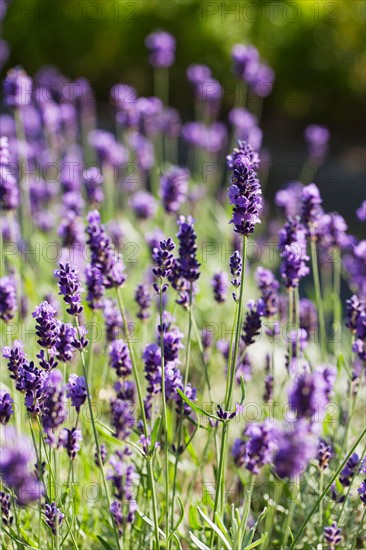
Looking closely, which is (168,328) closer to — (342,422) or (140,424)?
(140,424)

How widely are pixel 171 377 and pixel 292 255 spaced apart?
20.4 inches

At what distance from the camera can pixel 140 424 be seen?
2387 millimetres

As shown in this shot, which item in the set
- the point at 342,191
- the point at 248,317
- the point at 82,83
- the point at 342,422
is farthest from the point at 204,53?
the point at 248,317

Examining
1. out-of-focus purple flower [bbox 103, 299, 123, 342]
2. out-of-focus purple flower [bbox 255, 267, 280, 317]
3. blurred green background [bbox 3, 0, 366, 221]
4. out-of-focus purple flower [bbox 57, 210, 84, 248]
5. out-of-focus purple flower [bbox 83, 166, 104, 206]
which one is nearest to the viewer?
out-of-focus purple flower [bbox 255, 267, 280, 317]

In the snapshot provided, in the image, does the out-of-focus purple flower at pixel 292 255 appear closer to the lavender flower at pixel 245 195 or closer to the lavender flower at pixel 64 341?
the lavender flower at pixel 245 195

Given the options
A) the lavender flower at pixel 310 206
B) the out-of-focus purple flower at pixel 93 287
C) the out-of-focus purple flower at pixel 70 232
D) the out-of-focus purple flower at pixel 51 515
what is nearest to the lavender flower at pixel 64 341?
the out-of-focus purple flower at pixel 93 287

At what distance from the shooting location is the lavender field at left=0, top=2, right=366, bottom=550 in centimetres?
200

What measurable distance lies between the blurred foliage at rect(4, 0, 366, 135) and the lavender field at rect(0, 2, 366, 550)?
4.51m

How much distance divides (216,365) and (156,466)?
148 cm

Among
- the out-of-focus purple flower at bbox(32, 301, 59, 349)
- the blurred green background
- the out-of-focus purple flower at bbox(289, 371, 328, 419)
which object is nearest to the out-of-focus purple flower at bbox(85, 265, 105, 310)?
the out-of-focus purple flower at bbox(32, 301, 59, 349)

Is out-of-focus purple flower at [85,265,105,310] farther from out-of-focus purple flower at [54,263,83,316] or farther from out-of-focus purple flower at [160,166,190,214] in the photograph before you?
out-of-focus purple flower at [160,166,190,214]

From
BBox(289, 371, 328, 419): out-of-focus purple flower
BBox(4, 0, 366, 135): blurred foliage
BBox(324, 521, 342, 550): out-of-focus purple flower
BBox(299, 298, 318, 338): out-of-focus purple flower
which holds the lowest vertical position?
BBox(324, 521, 342, 550): out-of-focus purple flower

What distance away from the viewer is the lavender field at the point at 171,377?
→ 78.5 inches

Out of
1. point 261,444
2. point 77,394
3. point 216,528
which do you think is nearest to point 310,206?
point 261,444
